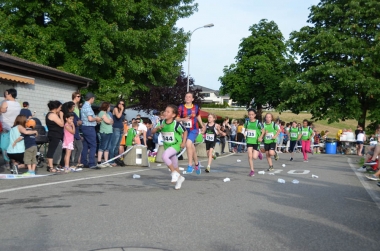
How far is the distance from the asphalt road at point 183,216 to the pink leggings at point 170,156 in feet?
1.68

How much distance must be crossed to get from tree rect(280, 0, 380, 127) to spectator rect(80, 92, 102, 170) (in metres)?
31.3

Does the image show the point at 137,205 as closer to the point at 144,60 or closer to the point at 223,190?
the point at 223,190

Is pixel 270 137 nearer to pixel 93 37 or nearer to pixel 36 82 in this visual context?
pixel 36 82

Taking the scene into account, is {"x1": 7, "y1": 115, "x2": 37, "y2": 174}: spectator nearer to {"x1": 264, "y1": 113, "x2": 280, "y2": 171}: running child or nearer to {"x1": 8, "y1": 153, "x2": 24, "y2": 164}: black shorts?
{"x1": 8, "y1": 153, "x2": 24, "y2": 164}: black shorts

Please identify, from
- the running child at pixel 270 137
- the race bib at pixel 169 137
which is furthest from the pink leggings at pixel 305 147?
the race bib at pixel 169 137

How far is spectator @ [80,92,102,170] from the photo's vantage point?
1494cm

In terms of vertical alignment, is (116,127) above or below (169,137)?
above

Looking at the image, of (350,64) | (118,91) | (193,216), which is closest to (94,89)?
(118,91)

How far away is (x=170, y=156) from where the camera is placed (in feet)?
35.6

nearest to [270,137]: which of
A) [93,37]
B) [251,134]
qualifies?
[251,134]

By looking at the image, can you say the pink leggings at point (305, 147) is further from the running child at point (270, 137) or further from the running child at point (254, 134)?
the running child at point (254, 134)

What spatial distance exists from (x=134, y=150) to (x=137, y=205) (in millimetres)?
8792

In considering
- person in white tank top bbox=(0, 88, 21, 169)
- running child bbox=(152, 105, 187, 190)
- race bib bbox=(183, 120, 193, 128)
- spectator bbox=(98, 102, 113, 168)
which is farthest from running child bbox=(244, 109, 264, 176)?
person in white tank top bbox=(0, 88, 21, 169)

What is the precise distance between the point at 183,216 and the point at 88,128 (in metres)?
8.39
